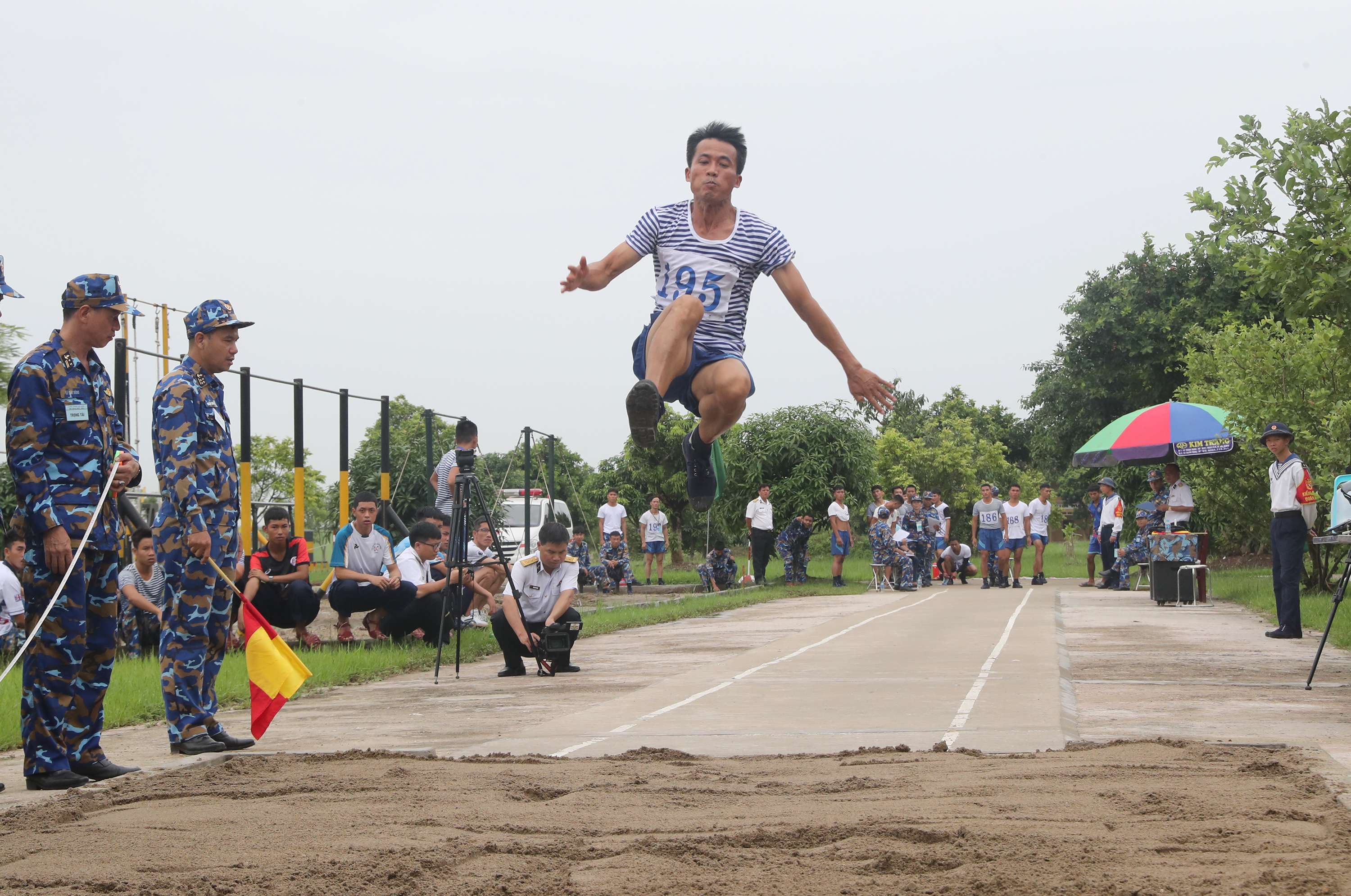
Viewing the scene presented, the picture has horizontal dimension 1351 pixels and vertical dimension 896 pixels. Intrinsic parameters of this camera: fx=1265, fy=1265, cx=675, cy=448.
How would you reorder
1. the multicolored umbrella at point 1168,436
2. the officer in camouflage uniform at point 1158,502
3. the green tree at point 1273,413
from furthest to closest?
the officer in camouflage uniform at point 1158,502, the multicolored umbrella at point 1168,436, the green tree at point 1273,413

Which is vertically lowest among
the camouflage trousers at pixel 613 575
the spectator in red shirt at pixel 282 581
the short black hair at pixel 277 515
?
the camouflage trousers at pixel 613 575

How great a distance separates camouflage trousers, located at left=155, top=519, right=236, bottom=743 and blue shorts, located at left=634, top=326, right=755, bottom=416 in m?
2.11

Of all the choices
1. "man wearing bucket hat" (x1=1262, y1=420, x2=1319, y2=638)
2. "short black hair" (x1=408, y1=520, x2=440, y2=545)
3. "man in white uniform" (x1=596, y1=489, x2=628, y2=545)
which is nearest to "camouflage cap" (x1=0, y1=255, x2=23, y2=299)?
"short black hair" (x1=408, y1=520, x2=440, y2=545)

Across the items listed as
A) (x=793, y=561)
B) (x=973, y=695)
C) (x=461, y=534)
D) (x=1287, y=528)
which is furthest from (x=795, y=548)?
(x=973, y=695)

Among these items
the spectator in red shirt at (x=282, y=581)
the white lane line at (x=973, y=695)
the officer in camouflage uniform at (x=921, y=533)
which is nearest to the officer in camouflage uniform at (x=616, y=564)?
the officer in camouflage uniform at (x=921, y=533)

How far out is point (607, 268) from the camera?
17.4ft

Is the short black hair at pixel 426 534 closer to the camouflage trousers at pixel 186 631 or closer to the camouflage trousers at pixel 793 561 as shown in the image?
the camouflage trousers at pixel 186 631

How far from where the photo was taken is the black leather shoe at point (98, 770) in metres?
5.01

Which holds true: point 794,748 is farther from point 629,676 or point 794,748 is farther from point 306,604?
point 306,604

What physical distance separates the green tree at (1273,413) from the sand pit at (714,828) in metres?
10.1

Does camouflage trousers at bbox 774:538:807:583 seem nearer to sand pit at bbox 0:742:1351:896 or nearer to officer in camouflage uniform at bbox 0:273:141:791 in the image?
sand pit at bbox 0:742:1351:896

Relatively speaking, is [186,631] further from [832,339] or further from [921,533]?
[921,533]

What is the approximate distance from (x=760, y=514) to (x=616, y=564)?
2.44 meters

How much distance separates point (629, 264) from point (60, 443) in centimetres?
240
